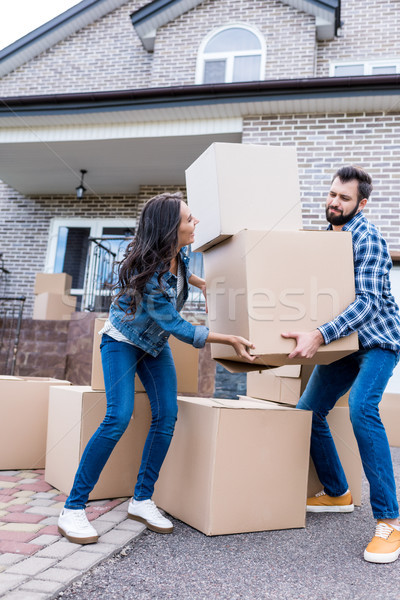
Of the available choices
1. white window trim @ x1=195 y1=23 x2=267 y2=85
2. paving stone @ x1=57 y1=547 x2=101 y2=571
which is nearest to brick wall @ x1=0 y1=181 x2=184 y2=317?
white window trim @ x1=195 y1=23 x2=267 y2=85

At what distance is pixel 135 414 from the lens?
8.73ft

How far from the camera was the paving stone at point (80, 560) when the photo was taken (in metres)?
1.68

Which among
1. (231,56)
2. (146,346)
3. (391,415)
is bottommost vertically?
(391,415)

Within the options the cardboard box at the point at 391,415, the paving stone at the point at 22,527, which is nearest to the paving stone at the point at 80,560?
the paving stone at the point at 22,527

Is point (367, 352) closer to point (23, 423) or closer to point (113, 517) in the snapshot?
point (113, 517)

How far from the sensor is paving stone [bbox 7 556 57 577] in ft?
5.32

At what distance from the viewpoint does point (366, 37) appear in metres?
8.02

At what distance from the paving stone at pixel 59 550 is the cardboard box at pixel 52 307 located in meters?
5.14

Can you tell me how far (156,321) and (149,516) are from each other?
84 cm

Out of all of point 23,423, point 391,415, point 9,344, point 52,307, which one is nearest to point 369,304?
point 23,423

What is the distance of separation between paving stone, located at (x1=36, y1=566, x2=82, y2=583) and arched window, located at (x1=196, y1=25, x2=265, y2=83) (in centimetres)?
749

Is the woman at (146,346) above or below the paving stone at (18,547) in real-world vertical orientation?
above

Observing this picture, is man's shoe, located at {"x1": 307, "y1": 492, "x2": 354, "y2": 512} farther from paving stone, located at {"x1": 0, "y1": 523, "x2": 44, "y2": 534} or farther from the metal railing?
the metal railing

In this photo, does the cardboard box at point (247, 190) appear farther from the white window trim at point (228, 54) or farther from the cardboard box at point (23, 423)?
the white window trim at point (228, 54)
